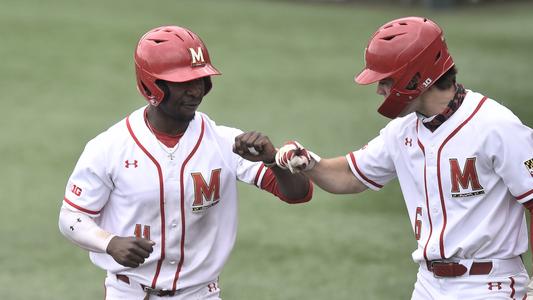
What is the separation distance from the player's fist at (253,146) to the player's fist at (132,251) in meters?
0.58

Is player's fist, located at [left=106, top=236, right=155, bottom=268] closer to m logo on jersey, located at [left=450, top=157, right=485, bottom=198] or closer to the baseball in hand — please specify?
the baseball in hand

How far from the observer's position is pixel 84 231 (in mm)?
5359

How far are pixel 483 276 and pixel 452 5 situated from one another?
17.7 meters

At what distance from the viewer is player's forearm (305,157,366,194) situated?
5.62 m

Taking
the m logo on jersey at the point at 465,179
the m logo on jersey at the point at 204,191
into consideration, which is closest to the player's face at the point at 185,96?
the m logo on jersey at the point at 204,191

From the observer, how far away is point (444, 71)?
5.24 meters

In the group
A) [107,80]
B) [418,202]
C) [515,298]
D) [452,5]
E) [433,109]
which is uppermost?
[433,109]

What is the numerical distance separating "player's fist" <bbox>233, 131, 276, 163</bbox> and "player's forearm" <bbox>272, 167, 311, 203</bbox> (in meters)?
0.20

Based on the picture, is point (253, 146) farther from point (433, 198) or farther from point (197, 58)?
point (433, 198)

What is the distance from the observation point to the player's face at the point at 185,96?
17.5 ft

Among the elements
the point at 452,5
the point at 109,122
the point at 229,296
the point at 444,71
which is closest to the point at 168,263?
the point at 444,71

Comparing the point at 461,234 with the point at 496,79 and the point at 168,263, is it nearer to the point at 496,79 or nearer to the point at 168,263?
the point at 168,263

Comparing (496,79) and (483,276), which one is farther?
(496,79)

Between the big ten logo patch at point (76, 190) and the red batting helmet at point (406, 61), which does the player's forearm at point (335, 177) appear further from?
the big ten logo patch at point (76, 190)
